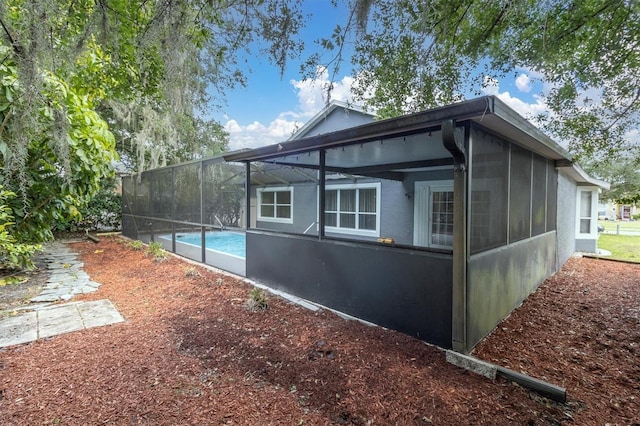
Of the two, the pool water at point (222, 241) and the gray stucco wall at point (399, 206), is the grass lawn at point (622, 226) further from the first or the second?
the pool water at point (222, 241)

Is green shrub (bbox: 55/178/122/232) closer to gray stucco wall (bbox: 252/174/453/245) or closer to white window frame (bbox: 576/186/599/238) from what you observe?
gray stucco wall (bbox: 252/174/453/245)

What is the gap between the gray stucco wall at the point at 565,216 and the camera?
7.45m

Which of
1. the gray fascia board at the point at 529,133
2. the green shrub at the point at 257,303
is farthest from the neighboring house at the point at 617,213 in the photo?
the green shrub at the point at 257,303

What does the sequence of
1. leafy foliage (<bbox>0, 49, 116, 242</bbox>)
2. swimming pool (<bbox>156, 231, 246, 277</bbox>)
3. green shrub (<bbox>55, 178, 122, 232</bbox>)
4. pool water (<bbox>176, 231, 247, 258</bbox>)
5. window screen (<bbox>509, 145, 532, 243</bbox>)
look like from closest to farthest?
leafy foliage (<bbox>0, 49, 116, 242</bbox>) < window screen (<bbox>509, 145, 532, 243</bbox>) < swimming pool (<bbox>156, 231, 246, 277</bbox>) < pool water (<bbox>176, 231, 247, 258</bbox>) < green shrub (<bbox>55, 178, 122, 232</bbox>)

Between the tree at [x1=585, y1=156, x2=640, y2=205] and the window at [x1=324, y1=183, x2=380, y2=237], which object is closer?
the window at [x1=324, y1=183, x2=380, y2=237]

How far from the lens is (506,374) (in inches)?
106

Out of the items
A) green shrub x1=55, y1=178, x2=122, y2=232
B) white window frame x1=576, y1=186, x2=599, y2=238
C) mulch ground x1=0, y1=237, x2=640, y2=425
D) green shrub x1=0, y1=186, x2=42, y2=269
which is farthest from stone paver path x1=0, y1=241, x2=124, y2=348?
white window frame x1=576, y1=186, x2=599, y2=238

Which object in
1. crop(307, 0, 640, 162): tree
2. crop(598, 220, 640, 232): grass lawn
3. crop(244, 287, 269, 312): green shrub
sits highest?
crop(307, 0, 640, 162): tree

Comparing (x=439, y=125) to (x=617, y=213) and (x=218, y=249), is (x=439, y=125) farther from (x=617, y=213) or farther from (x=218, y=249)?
(x=617, y=213)

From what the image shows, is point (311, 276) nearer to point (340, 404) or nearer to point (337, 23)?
point (340, 404)

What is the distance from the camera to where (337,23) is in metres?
3.44

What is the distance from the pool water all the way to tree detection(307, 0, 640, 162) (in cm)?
450

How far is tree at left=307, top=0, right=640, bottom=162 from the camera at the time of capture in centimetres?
354

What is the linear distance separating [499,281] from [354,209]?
6051 mm
